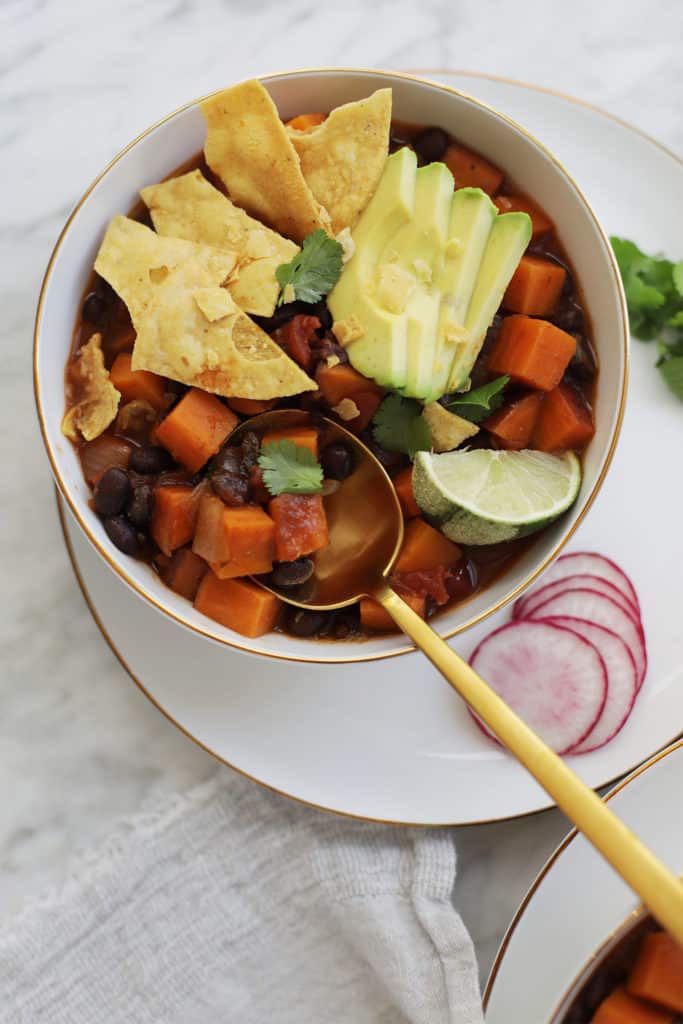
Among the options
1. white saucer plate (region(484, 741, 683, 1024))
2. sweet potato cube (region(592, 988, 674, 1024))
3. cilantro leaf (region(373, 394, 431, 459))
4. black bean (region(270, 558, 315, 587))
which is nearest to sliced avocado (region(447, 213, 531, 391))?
cilantro leaf (region(373, 394, 431, 459))

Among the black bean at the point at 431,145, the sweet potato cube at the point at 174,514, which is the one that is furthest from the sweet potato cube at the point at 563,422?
the sweet potato cube at the point at 174,514

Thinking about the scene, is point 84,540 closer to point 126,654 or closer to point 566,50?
point 126,654

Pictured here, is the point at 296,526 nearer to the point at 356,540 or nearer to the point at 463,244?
the point at 356,540

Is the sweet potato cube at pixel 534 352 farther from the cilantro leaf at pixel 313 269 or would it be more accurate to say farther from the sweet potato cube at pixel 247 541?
the sweet potato cube at pixel 247 541

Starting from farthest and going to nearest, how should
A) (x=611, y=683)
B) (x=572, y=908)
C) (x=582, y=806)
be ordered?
(x=611, y=683), (x=572, y=908), (x=582, y=806)

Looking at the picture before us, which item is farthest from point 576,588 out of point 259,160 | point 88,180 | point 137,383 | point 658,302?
point 88,180
